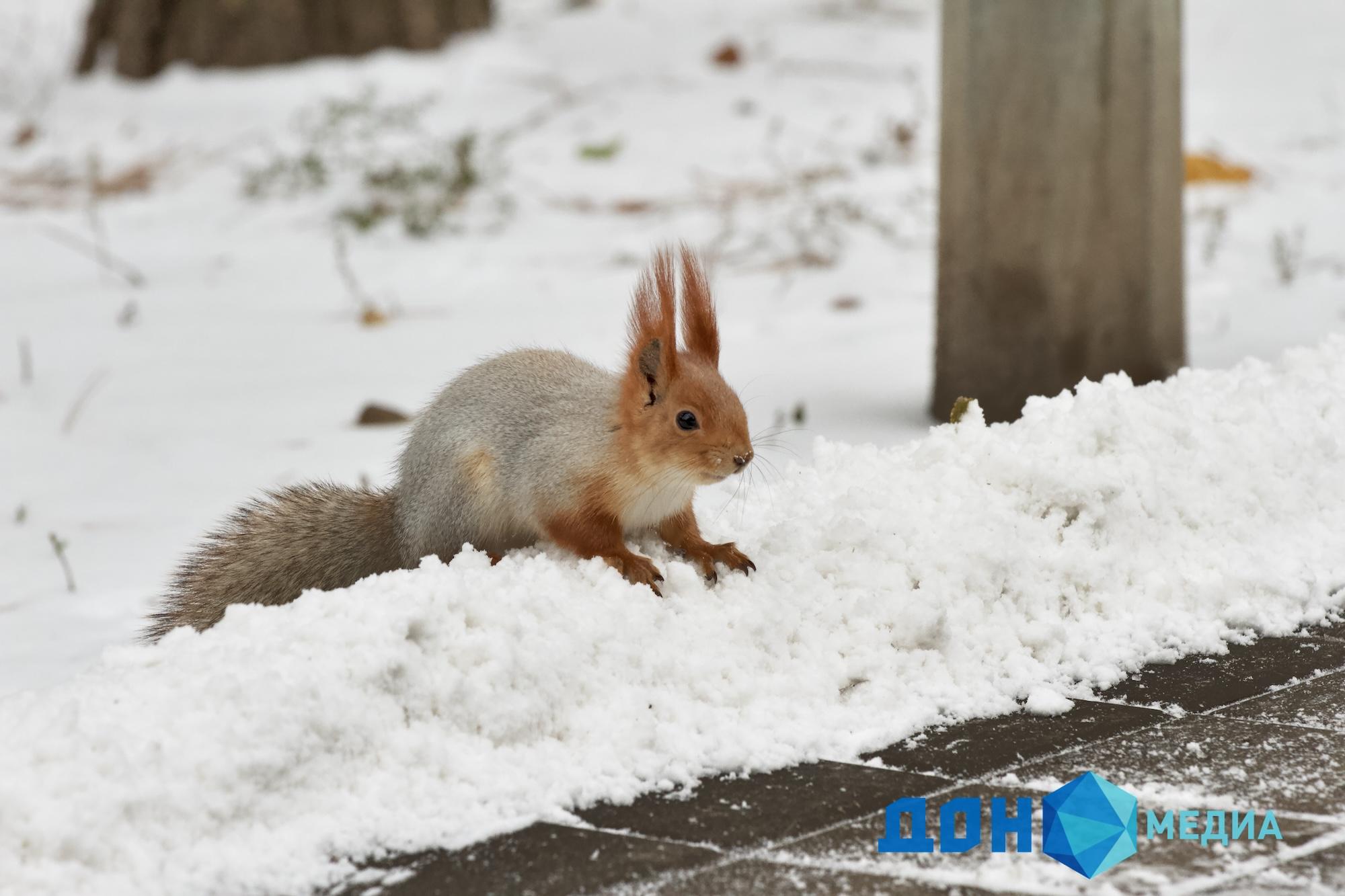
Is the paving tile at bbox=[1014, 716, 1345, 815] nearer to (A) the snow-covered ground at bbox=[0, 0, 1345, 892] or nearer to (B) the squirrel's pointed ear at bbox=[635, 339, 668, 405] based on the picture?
(A) the snow-covered ground at bbox=[0, 0, 1345, 892]

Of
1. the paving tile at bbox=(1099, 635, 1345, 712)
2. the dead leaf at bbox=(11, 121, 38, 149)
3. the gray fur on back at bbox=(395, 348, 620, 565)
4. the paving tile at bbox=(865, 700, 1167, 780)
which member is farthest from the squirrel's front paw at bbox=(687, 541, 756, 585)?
the dead leaf at bbox=(11, 121, 38, 149)

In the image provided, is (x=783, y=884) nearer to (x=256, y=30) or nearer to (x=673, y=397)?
(x=673, y=397)

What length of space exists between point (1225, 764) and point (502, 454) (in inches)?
50.3

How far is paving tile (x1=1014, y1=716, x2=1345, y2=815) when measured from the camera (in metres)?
2.12

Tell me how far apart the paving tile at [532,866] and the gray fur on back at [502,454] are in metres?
0.78

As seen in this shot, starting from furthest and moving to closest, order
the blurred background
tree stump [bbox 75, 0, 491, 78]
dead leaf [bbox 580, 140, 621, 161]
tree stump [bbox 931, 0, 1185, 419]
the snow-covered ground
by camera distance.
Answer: tree stump [bbox 75, 0, 491, 78], dead leaf [bbox 580, 140, 621, 161], the blurred background, tree stump [bbox 931, 0, 1185, 419], the snow-covered ground

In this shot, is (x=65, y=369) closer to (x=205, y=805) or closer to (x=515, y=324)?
(x=515, y=324)

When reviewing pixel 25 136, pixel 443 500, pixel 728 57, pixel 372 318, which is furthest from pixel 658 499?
pixel 25 136

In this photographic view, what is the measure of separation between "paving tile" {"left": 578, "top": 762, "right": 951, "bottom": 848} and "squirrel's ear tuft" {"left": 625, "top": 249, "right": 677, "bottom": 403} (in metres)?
0.71

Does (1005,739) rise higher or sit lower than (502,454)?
lower

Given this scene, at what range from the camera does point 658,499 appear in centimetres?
277

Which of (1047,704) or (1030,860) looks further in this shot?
(1047,704)

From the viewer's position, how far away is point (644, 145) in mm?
8359

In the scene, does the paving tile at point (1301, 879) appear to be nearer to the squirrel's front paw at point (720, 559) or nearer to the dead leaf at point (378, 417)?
the squirrel's front paw at point (720, 559)
